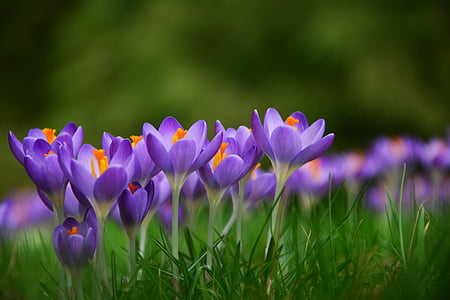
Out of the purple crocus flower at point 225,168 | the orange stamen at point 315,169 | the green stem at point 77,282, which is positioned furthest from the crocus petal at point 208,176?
the orange stamen at point 315,169

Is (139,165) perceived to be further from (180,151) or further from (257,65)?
(257,65)

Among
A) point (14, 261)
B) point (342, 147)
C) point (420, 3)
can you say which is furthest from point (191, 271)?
point (420, 3)

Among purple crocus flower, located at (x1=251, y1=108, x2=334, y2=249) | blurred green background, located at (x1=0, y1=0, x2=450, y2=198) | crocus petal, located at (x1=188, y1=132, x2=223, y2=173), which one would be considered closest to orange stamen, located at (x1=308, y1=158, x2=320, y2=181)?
purple crocus flower, located at (x1=251, y1=108, x2=334, y2=249)

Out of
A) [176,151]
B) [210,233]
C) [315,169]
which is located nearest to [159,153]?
[176,151]

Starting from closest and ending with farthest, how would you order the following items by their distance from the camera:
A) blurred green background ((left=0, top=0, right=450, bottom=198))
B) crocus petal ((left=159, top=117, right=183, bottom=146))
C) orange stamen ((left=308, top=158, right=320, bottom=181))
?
crocus petal ((left=159, top=117, right=183, bottom=146)) → orange stamen ((left=308, top=158, right=320, bottom=181)) → blurred green background ((left=0, top=0, right=450, bottom=198))

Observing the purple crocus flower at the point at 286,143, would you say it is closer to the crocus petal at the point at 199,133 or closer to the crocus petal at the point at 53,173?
the crocus petal at the point at 199,133

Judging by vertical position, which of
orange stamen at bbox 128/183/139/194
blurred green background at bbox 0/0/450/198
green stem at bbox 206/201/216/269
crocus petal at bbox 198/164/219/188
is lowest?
green stem at bbox 206/201/216/269

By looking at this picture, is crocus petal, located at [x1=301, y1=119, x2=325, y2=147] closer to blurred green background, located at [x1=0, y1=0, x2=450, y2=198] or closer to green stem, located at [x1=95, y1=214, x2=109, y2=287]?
green stem, located at [x1=95, y1=214, x2=109, y2=287]
